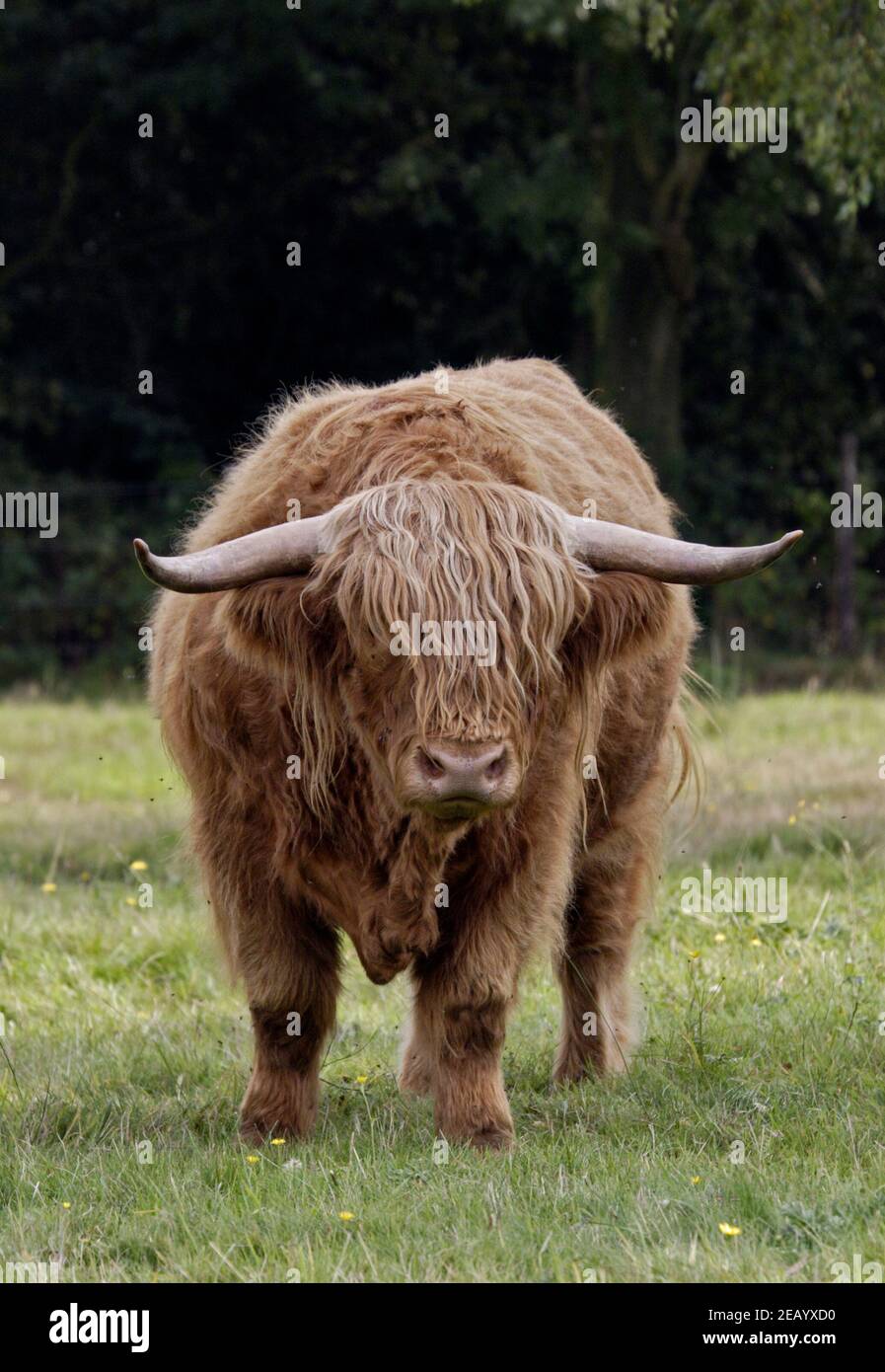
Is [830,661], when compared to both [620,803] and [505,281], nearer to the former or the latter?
[505,281]

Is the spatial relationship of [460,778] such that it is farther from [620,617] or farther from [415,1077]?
[415,1077]

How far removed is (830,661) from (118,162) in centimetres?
878

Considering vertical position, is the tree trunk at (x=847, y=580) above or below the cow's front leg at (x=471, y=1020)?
above

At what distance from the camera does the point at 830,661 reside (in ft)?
48.4

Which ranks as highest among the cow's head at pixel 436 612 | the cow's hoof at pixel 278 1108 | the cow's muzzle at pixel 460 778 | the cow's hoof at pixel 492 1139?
the cow's head at pixel 436 612

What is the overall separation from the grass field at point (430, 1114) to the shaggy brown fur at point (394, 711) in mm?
362

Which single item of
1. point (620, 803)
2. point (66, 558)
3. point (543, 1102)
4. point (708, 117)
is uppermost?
point (708, 117)

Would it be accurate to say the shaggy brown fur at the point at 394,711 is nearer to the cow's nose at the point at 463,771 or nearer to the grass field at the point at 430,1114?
the cow's nose at the point at 463,771

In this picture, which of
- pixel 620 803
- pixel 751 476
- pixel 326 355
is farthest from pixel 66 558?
pixel 620 803

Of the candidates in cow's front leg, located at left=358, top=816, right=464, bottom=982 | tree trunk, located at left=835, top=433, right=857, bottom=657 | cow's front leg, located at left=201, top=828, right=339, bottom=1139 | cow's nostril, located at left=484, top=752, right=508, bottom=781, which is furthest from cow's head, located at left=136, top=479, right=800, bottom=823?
tree trunk, located at left=835, top=433, right=857, bottom=657

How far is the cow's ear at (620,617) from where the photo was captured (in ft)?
13.6

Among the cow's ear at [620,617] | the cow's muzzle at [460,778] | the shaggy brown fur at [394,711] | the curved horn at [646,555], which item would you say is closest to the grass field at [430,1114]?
the shaggy brown fur at [394,711]
